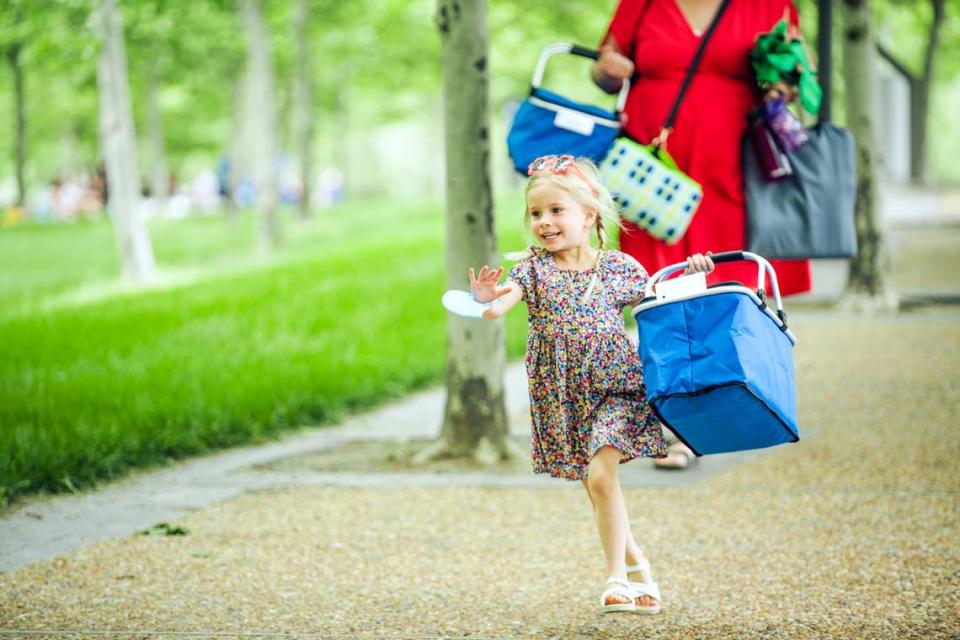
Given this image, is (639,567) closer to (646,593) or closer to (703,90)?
(646,593)

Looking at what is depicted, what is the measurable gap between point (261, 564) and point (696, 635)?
5.24 feet

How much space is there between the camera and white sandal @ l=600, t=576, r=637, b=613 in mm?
3564

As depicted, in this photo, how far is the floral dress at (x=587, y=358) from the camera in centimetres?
350

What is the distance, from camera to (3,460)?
547 centimetres

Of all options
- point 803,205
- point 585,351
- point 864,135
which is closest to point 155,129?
point 864,135

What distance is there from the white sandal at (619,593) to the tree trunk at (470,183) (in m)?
2.35

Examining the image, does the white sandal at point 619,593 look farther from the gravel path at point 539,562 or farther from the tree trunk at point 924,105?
the tree trunk at point 924,105

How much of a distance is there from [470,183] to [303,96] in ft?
56.9

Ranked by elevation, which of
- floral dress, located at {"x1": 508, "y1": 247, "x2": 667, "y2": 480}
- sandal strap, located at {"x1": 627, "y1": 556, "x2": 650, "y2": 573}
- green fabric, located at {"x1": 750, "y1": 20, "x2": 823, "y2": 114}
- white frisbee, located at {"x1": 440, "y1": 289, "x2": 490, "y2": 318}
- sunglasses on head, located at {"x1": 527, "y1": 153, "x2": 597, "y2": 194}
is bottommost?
sandal strap, located at {"x1": 627, "y1": 556, "x2": 650, "y2": 573}

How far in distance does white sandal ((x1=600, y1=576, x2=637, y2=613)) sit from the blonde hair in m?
0.94

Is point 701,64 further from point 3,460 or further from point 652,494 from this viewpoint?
point 3,460

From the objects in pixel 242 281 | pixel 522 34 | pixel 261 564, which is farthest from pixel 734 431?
pixel 522 34

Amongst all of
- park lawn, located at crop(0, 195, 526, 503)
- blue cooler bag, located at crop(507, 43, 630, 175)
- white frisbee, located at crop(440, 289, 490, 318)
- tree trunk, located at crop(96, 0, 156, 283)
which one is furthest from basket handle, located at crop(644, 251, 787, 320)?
tree trunk, located at crop(96, 0, 156, 283)

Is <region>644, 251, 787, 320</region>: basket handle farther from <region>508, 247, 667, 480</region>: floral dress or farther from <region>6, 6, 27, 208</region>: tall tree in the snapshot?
<region>6, 6, 27, 208</region>: tall tree
